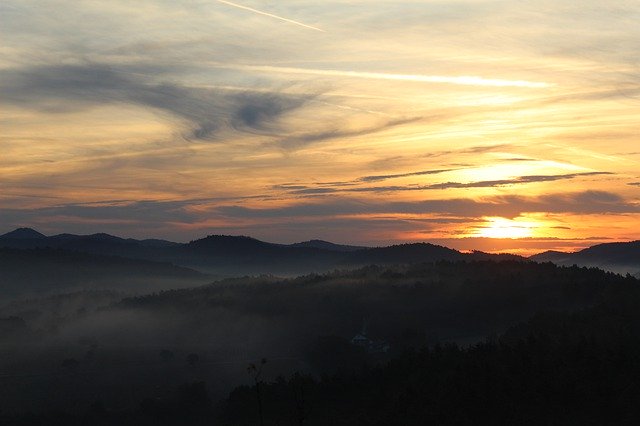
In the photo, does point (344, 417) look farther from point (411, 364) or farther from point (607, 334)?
point (607, 334)

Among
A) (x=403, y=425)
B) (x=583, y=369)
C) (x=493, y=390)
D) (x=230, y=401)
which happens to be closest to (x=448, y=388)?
(x=493, y=390)

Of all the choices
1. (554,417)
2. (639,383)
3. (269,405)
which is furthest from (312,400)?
(639,383)

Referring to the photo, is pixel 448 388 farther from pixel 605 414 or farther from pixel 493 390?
pixel 605 414

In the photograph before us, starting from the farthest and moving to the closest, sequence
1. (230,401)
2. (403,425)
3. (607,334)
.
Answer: (607,334)
(230,401)
(403,425)

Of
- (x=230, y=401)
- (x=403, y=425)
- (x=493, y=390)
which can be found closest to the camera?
(x=403, y=425)

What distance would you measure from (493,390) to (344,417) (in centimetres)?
2938

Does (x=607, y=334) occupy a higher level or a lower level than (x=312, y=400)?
higher

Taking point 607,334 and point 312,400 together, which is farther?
point 607,334

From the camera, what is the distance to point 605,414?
454 ft

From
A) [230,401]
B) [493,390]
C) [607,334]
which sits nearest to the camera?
[493,390]

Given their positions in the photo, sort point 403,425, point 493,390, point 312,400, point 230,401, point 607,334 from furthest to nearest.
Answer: point 607,334 < point 230,401 < point 312,400 < point 493,390 < point 403,425

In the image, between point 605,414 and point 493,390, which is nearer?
point 605,414

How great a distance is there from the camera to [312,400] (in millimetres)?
167375

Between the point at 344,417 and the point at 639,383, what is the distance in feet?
181
